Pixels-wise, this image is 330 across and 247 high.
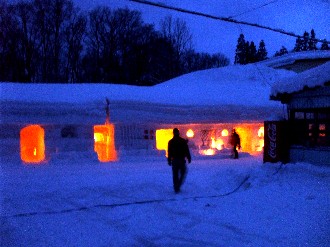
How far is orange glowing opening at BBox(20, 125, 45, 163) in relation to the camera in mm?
17922

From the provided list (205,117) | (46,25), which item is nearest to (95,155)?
(205,117)

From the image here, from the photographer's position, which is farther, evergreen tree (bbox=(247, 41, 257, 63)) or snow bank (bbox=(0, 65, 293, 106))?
evergreen tree (bbox=(247, 41, 257, 63))

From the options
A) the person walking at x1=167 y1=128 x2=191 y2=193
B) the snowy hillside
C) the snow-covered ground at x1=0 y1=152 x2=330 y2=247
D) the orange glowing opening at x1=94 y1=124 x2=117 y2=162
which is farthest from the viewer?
the orange glowing opening at x1=94 y1=124 x2=117 y2=162

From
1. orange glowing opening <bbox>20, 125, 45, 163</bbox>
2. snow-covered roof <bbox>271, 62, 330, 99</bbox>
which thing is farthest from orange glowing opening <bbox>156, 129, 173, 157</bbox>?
snow-covered roof <bbox>271, 62, 330, 99</bbox>

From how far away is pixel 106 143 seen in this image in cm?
1877

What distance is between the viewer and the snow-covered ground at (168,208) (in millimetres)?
5703

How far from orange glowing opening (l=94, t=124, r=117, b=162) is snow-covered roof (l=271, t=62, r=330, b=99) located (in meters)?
8.25

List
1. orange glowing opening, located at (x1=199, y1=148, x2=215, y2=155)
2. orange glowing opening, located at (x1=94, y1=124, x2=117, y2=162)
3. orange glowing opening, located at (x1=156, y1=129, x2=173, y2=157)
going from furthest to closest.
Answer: orange glowing opening, located at (x1=156, y1=129, x2=173, y2=157)
orange glowing opening, located at (x1=199, y1=148, x2=215, y2=155)
orange glowing opening, located at (x1=94, y1=124, x2=117, y2=162)

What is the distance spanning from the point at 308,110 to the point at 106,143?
10.7 metres

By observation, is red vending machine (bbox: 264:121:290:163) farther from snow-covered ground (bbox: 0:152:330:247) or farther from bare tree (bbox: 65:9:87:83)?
bare tree (bbox: 65:9:87:83)

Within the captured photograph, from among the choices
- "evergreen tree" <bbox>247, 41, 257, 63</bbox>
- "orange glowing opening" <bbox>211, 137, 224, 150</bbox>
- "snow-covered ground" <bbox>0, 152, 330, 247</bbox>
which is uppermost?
"evergreen tree" <bbox>247, 41, 257, 63</bbox>

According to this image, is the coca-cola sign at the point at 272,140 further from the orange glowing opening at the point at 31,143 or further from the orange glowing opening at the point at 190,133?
the orange glowing opening at the point at 31,143

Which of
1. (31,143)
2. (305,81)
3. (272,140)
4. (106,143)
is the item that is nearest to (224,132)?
(106,143)

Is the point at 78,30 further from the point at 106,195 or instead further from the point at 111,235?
the point at 111,235
